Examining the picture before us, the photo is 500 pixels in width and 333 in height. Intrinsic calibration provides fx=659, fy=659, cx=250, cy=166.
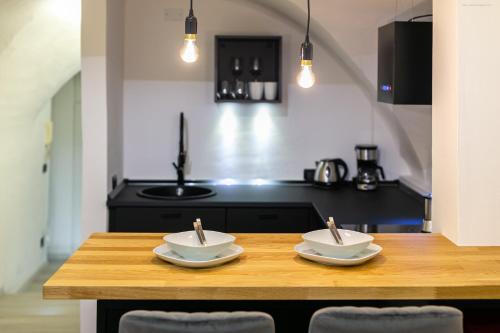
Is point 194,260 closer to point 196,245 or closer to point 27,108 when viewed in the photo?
point 196,245

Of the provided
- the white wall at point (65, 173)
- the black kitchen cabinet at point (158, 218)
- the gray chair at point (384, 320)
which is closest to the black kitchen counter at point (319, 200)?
the black kitchen cabinet at point (158, 218)

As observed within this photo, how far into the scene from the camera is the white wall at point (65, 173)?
21.9 feet

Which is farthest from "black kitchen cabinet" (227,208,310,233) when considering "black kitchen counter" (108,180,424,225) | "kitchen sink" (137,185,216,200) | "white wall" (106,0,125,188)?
"white wall" (106,0,125,188)

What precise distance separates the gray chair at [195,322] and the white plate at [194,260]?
1.52 feet

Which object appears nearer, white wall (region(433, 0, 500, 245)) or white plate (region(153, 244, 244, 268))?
white plate (region(153, 244, 244, 268))

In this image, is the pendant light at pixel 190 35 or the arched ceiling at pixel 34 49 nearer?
Result: the pendant light at pixel 190 35

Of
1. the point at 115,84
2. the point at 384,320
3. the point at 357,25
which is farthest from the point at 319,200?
the point at 384,320

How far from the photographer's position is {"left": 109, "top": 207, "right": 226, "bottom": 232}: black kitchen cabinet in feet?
13.5

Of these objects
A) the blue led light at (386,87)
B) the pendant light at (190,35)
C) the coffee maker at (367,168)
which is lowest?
the coffee maker at (367,168)

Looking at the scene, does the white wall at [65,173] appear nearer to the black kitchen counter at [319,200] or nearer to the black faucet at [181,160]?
the black kitchen counter at [319,200]

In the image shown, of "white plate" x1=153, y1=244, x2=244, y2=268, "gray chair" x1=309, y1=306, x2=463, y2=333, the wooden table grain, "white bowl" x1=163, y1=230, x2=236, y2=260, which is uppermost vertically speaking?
"white bowl" x1=163, y1=230, x2=236, y2=260

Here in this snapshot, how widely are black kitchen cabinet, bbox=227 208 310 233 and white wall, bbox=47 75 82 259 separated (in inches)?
121

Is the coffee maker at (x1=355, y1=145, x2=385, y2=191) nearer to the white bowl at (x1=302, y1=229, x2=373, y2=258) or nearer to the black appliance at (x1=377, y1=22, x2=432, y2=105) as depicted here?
the black appliance at (x1=377, y1=22, x2=432, y2=105)

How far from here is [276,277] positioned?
6.80 feet
